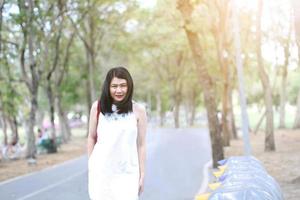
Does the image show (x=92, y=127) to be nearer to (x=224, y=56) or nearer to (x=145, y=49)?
(x=224, y=56)

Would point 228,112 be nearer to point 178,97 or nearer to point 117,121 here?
point 117,121

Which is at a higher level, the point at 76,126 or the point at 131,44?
the point at 131,44

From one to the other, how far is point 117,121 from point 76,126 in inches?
2892

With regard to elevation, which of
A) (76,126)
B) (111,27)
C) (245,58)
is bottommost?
(76,126)

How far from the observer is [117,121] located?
3.77 meters

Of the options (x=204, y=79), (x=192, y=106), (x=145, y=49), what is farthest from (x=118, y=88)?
(x=192, y=106)

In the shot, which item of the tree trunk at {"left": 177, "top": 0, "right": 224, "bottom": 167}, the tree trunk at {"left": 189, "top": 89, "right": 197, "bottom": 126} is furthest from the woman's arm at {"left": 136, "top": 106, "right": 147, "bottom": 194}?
the tree trunk at {"left": 189, "top": 89, "right": 197, "bottom": 126}

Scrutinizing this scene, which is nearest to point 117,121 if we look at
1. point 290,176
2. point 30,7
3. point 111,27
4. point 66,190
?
point 66,190

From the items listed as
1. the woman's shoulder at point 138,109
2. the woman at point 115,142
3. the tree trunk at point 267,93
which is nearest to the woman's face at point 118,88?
the woman at point 115,142

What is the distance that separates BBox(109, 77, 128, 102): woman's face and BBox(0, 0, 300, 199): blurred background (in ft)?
19.2

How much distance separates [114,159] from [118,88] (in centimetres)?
51

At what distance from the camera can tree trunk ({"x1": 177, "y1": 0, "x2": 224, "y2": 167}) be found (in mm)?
13766

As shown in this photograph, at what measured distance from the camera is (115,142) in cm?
372

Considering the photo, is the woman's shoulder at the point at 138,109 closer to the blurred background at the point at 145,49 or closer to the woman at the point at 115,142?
the woman at the point at 115,142
